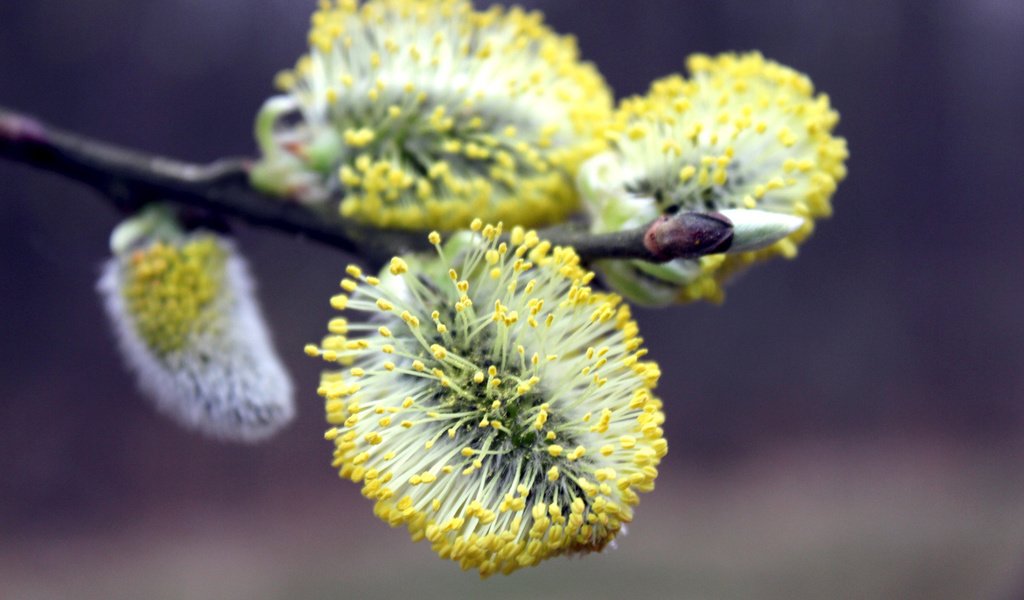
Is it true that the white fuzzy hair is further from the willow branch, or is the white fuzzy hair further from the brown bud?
the brown bud

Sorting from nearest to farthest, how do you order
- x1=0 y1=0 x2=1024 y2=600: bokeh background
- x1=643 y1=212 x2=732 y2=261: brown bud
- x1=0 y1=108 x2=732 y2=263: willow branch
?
x1=643 y1=212 x2=732 y2=261: brown bud → x1=0 y1=108 x2=732 y2=263: willow branch → x1=0 y1=0 x2=1024 y2=600: bokeh background

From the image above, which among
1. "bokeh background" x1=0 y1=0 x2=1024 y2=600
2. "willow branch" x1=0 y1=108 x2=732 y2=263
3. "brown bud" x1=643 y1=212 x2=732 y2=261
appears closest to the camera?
"brown bud" x1=643 y1=212 x2=732 y2=261

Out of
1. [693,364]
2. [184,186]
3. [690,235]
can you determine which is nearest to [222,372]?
[184,186]

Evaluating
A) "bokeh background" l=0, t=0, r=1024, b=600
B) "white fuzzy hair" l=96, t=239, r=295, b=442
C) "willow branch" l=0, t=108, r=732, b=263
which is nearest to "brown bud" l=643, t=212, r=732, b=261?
"willow branch" l=0, t=108, r=732, b=263

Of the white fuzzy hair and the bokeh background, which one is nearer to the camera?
the white fuzzy hair

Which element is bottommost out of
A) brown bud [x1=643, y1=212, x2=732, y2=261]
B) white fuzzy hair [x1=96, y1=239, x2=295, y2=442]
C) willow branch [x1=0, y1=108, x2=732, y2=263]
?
white fuzzy hair [x1=96, y1=239, x2=295, y2=442]

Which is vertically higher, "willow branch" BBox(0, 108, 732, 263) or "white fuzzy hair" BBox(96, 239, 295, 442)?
"willow branch" BBox(0, 108, 732, 263)

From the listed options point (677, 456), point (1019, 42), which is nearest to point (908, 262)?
point (1019, 42)

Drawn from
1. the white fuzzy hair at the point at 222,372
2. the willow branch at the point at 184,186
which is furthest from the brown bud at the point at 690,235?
the white fuzzy hair at the point at 222,372

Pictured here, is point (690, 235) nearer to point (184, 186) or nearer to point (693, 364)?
point (184, 186)

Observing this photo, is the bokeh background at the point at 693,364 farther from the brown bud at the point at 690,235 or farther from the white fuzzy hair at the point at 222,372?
the brown bud at the point at 690,235
